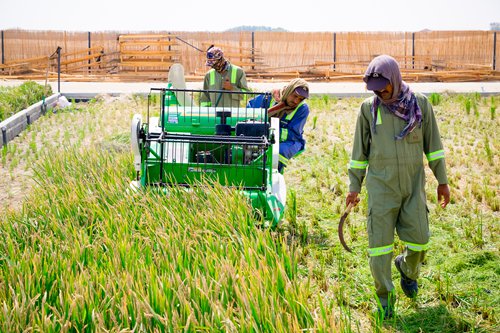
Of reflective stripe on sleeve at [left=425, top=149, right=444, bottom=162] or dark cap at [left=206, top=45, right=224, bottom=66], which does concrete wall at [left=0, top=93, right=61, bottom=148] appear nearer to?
dark cap at [left=206, top=45, right=224, bottom=66]

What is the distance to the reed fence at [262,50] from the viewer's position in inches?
1248

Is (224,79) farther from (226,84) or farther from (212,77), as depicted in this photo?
(212,77)

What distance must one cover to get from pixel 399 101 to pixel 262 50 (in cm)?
2851

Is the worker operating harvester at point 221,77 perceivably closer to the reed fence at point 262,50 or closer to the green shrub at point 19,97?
the green shrub at point 19,97

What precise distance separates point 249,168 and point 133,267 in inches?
120

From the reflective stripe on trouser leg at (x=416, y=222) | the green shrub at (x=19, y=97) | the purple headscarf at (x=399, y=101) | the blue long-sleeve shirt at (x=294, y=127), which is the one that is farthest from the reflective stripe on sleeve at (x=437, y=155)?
the green shrub at (x=19, y=97)

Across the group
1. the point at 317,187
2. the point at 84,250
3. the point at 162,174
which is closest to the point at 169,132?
the point at 162,174

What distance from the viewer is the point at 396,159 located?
18.6ft

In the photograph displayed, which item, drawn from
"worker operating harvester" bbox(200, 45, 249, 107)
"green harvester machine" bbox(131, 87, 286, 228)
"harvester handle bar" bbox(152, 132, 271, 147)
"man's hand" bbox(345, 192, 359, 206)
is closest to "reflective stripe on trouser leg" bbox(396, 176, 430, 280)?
"man's hand" bbox(345, 192, 359, 206)

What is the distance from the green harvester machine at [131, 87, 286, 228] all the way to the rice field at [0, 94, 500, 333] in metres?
0.32

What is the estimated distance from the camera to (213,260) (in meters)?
5.14

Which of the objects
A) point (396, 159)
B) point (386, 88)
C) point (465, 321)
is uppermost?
point (386, 88)

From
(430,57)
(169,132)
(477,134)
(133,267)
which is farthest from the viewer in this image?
(430,57)

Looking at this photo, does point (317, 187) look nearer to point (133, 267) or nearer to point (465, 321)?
point (465, 321)
